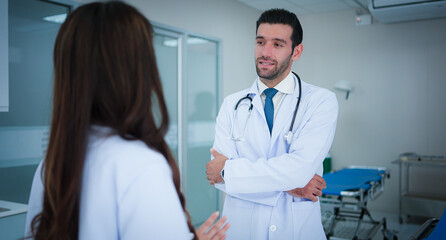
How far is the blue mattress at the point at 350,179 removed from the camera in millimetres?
3005

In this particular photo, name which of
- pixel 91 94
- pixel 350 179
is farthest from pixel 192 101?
pixel 91 94

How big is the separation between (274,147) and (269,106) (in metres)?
0.20

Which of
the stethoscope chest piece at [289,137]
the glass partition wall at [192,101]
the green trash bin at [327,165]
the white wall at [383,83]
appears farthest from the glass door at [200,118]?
the stethoscope chest piece at [289,137]

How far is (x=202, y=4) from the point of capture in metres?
4.05

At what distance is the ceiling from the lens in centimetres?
466

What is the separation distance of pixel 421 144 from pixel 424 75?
0.85 meters

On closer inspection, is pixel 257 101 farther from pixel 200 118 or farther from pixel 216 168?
pixel 200 118

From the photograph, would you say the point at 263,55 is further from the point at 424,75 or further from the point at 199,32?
the point at 424,75

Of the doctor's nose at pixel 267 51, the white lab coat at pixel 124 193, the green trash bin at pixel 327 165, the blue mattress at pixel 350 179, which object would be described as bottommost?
the green trash bin at pixel 327 165

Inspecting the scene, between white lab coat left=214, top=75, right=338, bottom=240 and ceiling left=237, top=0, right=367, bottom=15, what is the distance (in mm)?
3237

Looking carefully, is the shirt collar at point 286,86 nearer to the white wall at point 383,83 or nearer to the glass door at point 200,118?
the glass door at point 200,118

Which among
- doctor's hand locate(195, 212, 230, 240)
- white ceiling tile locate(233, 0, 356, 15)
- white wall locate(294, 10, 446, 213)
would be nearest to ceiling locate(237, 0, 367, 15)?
white ceiling tile locate(233, 0, 356, 15)

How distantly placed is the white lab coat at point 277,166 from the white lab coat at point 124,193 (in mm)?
774

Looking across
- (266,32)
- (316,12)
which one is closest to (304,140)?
(266,32)
